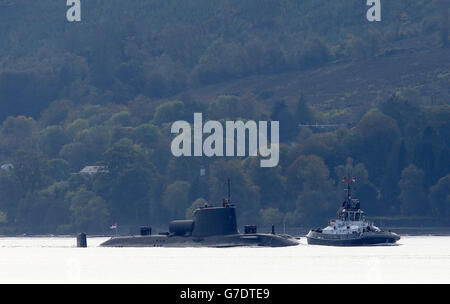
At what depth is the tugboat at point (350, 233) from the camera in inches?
6102

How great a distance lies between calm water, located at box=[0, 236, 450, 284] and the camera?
106 meters

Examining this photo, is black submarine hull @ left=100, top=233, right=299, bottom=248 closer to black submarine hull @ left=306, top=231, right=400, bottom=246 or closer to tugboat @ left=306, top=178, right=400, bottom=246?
black submarine hull @ left=306, top=231, right=400, bottom=246

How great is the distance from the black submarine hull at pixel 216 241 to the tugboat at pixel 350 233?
7.71m

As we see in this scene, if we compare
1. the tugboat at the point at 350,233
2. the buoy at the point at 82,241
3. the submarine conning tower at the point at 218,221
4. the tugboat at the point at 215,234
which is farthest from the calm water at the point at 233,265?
the buoy at the point at 82,241

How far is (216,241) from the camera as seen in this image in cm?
14200

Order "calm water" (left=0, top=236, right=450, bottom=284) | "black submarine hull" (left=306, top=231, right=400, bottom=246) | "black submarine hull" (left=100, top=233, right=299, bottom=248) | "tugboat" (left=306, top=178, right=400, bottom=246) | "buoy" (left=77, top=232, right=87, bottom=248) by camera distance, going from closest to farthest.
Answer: "calm water" (left=0, top=236, right=450, bottom=284) → "black submarine hull" (left=100, top=233, right=299, bottom=248) → "black submarine hull" (left=306, top=231, right=400, bottom=246) → "tugboat" (left=306, top=178, right=400, bottom=246) → "buoy" (left=77, top=232, right=87, bottom=248)

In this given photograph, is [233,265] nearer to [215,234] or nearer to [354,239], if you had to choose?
[215,234]

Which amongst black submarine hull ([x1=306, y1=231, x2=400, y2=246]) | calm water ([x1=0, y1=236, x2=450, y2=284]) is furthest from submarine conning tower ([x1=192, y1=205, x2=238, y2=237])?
black submarine hull ([x1=306, y1=231, x2=400, y2=246])

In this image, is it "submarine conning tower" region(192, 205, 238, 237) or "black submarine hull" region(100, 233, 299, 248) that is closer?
"black submarine hull" region(100, 233, 299, 248)

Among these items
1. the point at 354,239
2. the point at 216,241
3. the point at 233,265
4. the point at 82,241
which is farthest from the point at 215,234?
the point at 82,241

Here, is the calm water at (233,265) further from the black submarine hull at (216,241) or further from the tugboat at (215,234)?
the tugboat at (215,234)

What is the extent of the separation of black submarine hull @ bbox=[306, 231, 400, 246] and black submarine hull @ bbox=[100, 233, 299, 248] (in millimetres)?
7572
